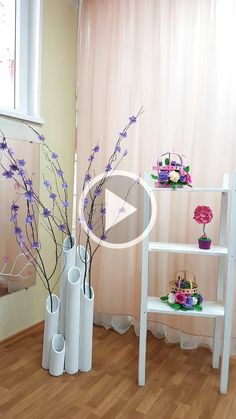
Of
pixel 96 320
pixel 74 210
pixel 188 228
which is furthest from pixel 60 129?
pixel 96 320

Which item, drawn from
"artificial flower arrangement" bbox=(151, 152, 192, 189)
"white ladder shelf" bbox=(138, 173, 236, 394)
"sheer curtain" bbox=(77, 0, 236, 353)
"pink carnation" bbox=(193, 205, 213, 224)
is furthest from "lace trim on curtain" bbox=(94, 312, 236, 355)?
"artificial flower arrangement" bbox=(151, 152, 192, 189)

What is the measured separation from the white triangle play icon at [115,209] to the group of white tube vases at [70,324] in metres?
0.54

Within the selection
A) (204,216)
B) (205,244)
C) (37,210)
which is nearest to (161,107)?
(204,216)

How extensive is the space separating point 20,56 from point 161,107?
994mm

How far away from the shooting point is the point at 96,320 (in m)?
2.66

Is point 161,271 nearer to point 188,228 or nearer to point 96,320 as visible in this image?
point 188,228

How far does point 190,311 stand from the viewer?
1850 millimetres

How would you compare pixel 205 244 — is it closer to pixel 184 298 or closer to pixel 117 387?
pixel 184 298

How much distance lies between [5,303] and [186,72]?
6.11 ft

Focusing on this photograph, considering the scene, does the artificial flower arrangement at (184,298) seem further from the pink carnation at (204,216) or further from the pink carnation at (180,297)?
the pink carnation at (204,216)

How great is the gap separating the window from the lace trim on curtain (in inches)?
58.9

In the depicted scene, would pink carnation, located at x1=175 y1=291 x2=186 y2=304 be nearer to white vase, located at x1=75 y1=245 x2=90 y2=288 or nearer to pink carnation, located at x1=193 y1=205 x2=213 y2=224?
pink carnation, located at x1=193 y1=205 x2=213 y2=224
